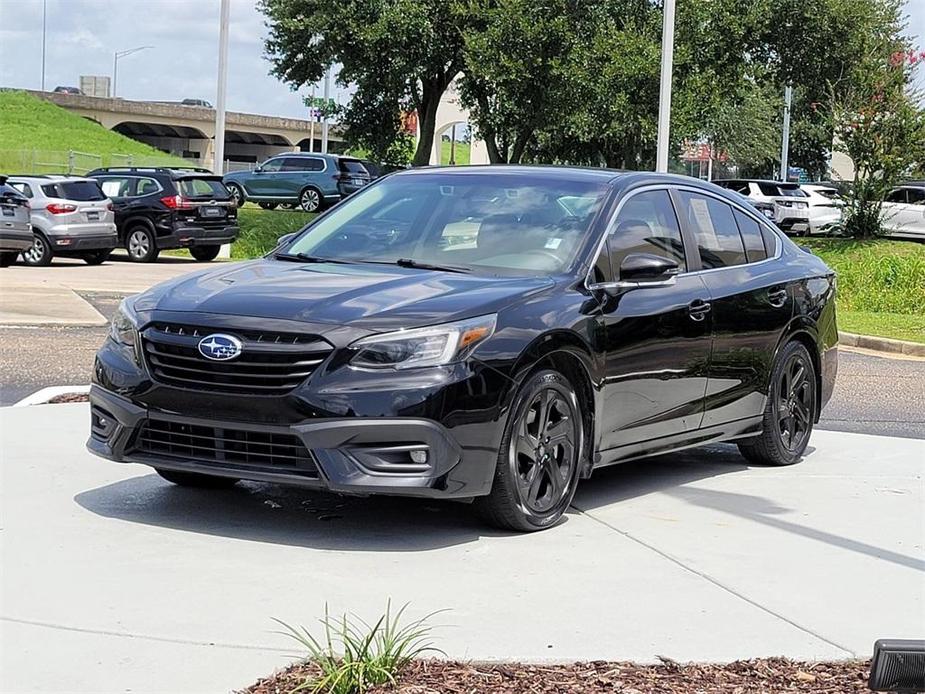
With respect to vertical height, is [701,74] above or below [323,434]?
above

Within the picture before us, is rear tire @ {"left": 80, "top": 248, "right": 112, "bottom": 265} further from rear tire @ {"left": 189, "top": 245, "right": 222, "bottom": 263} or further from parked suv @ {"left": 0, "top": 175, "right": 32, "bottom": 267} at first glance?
rear tire @ {"left": 189, "top": 245, "right": 222, "bottom": 263}

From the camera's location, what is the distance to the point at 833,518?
24.0 feet

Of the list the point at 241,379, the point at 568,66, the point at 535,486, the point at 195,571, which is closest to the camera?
the point at 195,571

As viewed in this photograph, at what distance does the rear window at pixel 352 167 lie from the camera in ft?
145

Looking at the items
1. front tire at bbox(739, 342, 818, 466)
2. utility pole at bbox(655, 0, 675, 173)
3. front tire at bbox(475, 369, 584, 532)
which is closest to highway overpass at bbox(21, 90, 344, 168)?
utility pole at bbox(655, 0, 675, 173)

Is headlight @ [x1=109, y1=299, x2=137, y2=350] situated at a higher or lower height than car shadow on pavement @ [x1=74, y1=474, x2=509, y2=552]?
higher

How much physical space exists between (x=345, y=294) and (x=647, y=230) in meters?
1.93

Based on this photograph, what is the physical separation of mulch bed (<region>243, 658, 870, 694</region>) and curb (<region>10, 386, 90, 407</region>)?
20.2 ft

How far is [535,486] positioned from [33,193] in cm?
2308

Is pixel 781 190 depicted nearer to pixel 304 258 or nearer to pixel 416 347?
pixel 304 258

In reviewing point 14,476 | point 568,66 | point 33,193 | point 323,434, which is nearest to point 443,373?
point 323,434

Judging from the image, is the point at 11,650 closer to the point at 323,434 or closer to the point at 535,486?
the point at 323,434

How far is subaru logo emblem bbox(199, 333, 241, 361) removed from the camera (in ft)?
20.0

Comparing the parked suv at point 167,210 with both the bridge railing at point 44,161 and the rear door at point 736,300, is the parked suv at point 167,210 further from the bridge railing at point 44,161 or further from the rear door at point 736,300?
the bridge railing at point 44,161
